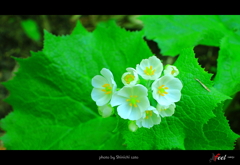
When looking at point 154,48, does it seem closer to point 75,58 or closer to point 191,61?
point 75,58

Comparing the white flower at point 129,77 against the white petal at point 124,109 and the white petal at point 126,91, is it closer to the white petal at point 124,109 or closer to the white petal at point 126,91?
the white petal at point 126,91

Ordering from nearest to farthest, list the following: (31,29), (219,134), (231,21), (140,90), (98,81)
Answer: (140,90), (98,81), (219,134), (231,21), (31,29)

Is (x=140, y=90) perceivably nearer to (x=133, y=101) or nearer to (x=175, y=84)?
(x=133, y=101)

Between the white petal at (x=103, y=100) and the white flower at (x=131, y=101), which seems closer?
the white flower at (x=131, y=101)

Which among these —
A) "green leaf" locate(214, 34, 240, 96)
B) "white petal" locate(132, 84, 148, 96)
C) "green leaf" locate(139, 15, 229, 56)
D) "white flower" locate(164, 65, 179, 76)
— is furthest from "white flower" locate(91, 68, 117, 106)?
"green leaf" locate(139, 15, 229, 56)

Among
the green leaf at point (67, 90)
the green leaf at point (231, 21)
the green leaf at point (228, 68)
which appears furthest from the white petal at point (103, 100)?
the green leaf at point (231, 21)

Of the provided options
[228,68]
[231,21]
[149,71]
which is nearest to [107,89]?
[149,71]
